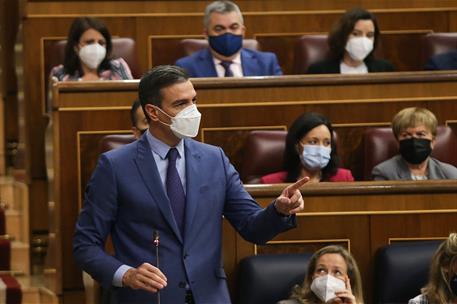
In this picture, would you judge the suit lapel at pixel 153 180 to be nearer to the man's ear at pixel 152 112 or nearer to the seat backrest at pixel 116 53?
the man's ear at pixel 152 112

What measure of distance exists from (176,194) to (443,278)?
397mm

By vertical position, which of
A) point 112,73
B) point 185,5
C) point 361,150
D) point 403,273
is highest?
point 185,5

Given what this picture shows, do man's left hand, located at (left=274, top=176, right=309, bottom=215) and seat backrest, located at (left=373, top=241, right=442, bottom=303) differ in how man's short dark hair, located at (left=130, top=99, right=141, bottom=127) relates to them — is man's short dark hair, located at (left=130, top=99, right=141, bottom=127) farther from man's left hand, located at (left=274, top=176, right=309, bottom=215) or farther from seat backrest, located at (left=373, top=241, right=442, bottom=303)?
man's left hand, located at (left=274, top=176, right=309, bottom=215)

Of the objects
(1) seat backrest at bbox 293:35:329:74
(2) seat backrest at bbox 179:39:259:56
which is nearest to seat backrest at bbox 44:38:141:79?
(2) seat backrest at bbox 179:39:259:56

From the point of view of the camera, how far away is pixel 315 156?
2086 millimetres

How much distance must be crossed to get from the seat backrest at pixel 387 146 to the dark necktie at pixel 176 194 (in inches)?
28.9

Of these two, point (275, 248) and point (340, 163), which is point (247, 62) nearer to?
point (340, 163)

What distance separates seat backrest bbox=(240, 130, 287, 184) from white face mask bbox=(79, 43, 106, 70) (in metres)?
0.38

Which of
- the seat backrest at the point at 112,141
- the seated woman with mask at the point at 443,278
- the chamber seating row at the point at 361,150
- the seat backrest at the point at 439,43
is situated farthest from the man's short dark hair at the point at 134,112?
the seat backrest at the point at 439,43

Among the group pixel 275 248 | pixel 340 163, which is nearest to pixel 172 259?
pixel 275 248

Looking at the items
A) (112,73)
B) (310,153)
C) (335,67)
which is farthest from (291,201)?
(335,67)

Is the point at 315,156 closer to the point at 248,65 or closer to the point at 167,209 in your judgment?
the point at 248,65

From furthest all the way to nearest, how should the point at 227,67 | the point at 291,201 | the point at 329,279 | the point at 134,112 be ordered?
the point at 227,67
the point at 134,112
the point at 329,279
the point at 291,201

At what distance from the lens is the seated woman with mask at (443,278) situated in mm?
1684
